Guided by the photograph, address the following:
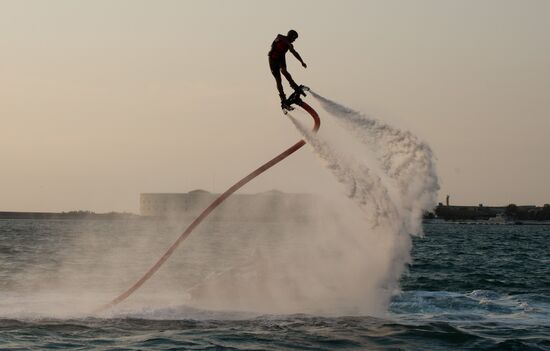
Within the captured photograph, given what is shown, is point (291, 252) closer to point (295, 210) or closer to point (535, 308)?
point (295, 210)

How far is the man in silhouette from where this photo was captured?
75.9ft

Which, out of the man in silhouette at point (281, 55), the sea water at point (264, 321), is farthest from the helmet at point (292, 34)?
the sea water at point (264, 321)

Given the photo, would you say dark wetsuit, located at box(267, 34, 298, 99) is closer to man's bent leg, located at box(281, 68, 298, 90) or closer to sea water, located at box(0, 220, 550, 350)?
man's bent leg, located at box(281, 68, 298, 90)

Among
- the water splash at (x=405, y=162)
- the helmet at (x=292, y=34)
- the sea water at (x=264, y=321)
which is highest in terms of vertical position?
the helmet at (x=292, y=34)

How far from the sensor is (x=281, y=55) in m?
23.6

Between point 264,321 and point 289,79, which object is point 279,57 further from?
point 264,321

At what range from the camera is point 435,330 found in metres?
24.3

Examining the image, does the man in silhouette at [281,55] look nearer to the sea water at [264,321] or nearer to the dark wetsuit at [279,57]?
the dark wetsuit at [279,57]

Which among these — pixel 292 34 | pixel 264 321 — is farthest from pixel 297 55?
pixel 264 321

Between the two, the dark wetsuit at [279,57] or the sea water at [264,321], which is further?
the dark wetsuit at [279,57]

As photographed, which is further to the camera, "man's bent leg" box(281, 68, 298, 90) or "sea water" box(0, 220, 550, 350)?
"man's bent leg" box(281, 68, 298, 90)

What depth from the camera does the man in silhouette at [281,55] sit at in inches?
910

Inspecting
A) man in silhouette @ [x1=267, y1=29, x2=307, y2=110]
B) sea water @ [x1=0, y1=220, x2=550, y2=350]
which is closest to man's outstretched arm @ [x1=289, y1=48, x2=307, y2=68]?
man in silhouette @ [x1=267, y1=29, x2=307, y2=110]

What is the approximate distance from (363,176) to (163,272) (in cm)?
2402
